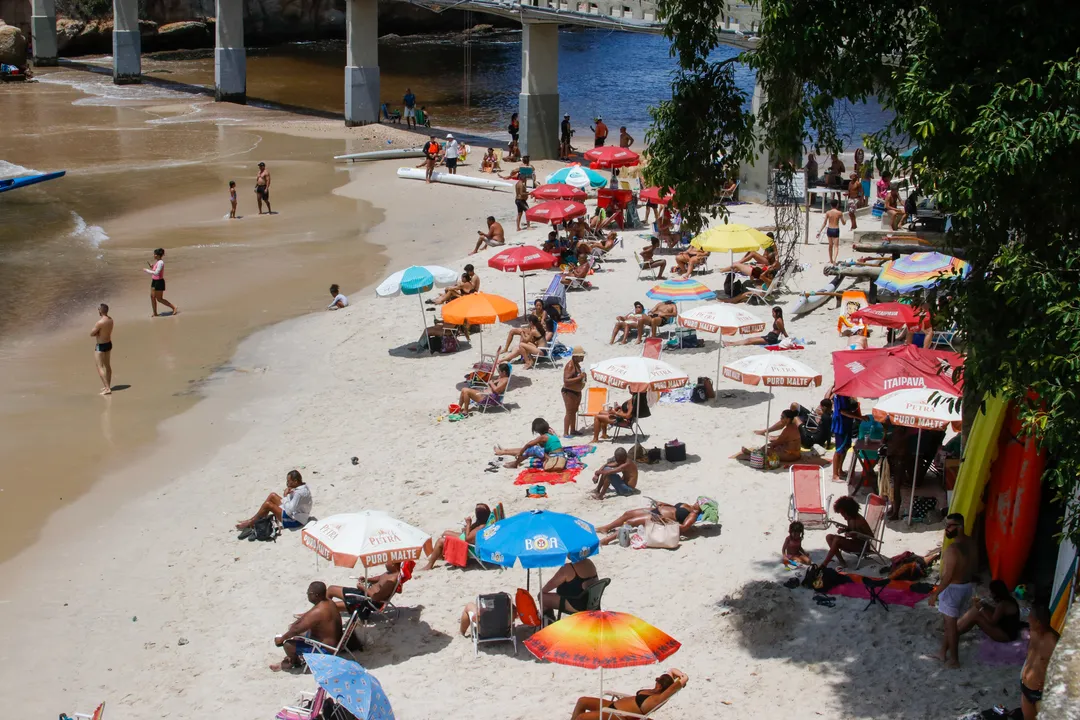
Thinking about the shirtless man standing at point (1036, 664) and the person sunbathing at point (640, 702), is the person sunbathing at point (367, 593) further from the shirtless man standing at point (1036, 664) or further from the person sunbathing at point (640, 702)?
the shirtless man standing at point (1036, 664)

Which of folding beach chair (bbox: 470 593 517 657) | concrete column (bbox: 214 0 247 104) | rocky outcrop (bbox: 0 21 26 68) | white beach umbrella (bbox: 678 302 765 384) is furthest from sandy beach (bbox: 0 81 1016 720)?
rocky outcrop (bbox: 0 21 26 68)

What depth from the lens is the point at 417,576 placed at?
12633 millimetres

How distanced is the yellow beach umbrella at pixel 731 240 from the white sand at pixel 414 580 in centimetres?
183

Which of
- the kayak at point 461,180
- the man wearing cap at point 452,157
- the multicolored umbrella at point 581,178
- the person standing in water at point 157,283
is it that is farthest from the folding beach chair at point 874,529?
the man wearing cap at point 452,157

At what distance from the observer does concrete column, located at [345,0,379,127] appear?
44938 mm

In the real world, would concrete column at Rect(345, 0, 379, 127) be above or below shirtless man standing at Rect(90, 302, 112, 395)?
above

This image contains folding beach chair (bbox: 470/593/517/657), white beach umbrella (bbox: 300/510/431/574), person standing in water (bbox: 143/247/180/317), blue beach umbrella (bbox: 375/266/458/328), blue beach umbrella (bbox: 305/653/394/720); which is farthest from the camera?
person standing in water (bbox: 143/247/180/317)

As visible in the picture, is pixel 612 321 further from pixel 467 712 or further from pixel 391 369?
pixel 467 712

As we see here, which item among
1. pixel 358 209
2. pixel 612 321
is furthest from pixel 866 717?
pixel 358 209

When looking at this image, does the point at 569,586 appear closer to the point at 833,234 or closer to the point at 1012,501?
the point at 1012,501

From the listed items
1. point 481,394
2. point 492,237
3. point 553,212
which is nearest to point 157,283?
point 492,237

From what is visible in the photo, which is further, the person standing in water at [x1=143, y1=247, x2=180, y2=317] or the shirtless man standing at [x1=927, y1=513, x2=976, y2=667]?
the person standing in water at [x1=143, y1=247, x2=180, y2=317]

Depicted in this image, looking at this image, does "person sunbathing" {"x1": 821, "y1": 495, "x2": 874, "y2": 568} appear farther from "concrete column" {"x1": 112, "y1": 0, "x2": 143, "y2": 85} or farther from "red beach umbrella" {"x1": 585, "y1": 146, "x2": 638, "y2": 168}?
"concrete column" {"x1": 112, "y1": 0, "x2": 143, "y2": 85}

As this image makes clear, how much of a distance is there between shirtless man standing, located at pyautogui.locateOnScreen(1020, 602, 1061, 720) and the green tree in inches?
39.3
